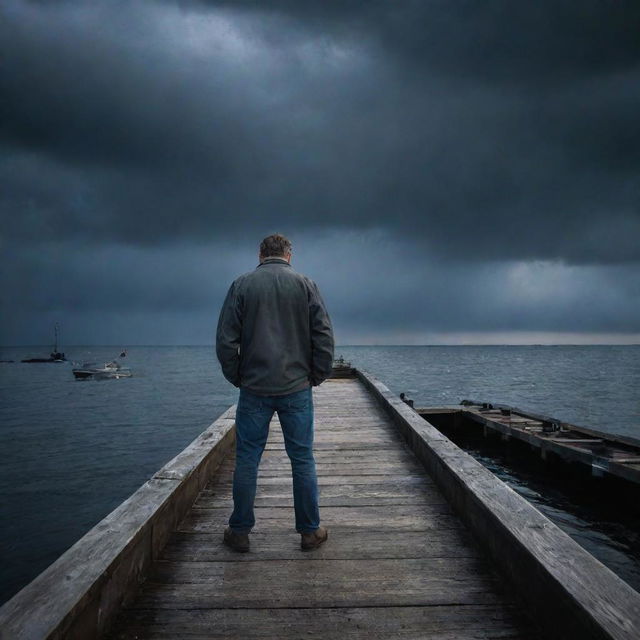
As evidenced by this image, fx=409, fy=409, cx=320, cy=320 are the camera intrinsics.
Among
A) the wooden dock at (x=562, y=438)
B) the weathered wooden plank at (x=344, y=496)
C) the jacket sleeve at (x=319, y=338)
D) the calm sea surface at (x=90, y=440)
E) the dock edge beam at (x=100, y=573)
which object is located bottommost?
the calm sea surface at (x=90, y=440)

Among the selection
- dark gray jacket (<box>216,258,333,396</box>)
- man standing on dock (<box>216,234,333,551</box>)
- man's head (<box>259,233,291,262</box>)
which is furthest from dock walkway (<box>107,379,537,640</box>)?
man's head (<box>259,233,291,262</box>)

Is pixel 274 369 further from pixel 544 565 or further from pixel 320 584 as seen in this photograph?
pixel 544 565

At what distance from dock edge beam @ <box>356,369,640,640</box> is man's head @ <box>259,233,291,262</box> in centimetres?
223

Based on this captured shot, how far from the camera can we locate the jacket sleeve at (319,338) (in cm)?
297

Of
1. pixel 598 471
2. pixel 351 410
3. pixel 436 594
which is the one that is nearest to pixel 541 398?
pixel 598 471

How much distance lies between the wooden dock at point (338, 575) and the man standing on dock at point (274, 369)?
35cm

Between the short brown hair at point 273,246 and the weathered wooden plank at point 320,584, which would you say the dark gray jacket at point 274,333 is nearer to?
the short brown hair at point 273,246

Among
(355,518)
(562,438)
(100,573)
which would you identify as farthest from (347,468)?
(562,438)

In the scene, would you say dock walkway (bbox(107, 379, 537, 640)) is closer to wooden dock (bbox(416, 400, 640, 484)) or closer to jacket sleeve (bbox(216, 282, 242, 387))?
jacket sleeve (bbox(216, 282, 242, 387))

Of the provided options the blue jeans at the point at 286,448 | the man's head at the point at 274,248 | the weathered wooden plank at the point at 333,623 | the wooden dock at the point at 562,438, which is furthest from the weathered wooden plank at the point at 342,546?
the wooden dock at the point at 562,438

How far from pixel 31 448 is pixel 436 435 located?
20949 mm

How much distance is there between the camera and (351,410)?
8352 millimetres

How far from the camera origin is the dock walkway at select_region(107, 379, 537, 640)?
2031 millimetres

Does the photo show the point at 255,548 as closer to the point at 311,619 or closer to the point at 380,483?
the point at 311,619
